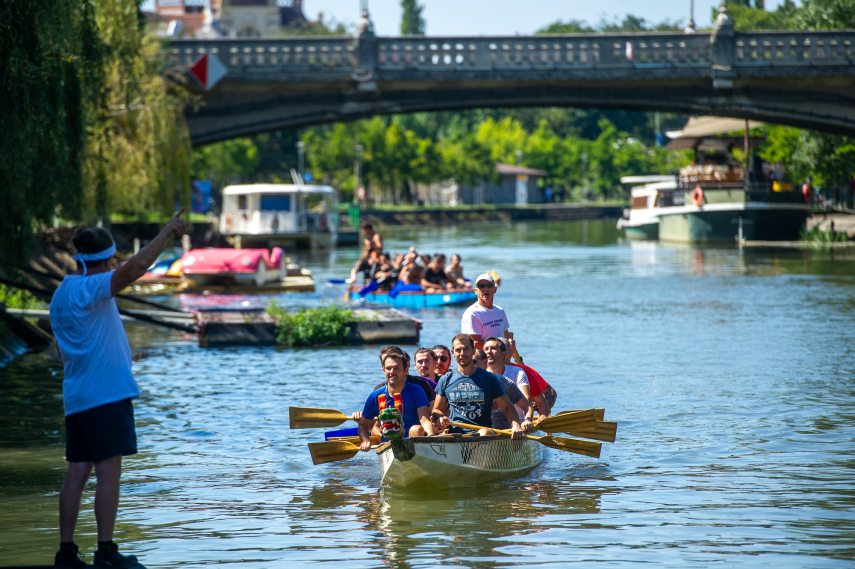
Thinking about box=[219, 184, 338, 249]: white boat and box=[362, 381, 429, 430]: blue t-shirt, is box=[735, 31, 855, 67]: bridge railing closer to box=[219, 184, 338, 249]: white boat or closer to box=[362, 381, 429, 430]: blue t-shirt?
box=[219, 184, 338, 249]: white boat

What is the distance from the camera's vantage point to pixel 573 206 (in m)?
121

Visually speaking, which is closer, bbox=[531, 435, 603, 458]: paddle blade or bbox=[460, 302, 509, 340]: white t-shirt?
bbox=[531, 435, 603, 458]: paddle blade

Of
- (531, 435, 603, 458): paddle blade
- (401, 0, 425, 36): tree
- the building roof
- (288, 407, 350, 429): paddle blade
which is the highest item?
(401, 0, 425, 36): tree

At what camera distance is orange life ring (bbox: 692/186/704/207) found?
2427 inches

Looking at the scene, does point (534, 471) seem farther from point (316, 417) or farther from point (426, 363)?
point (316, 417)

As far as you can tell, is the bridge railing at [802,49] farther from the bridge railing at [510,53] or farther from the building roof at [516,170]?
the building roof at [516,170]

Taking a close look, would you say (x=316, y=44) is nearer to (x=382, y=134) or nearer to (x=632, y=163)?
(x=382, y=134)

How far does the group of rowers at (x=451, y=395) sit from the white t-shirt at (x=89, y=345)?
316cm

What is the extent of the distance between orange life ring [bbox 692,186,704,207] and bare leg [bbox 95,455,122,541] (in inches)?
2172

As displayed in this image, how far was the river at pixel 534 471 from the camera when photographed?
10414mm

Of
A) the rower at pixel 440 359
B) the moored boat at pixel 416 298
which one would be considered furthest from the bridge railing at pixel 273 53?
the rower at pixel 440 359

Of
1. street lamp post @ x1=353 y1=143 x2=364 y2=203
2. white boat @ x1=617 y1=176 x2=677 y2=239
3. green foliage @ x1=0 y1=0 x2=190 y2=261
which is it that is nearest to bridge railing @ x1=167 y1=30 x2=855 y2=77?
green foliage @ x1=0 y1=0 x2=190 y2=261

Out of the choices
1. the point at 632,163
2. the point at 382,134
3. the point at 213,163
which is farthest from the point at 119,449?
the point at 632,163

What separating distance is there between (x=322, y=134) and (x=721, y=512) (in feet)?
355
